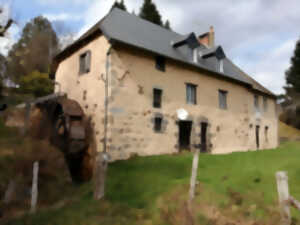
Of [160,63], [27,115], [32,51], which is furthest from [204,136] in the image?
[32,51]

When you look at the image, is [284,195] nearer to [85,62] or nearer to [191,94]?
[191,94]

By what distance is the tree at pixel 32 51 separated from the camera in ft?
93.9

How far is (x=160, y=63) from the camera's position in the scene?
13.0 meters

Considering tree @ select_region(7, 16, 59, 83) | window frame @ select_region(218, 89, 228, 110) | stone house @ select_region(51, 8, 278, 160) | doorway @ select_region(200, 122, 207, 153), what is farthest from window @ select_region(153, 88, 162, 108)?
tree @ select_region(7, 16, 59, 83)

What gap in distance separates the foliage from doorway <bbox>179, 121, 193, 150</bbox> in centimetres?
1435

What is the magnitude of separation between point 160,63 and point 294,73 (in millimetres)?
24517

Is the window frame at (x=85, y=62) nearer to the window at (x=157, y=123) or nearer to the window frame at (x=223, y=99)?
the window at (x=157, y=123)

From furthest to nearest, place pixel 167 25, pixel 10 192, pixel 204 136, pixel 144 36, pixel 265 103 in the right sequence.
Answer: pixel 167 25 < pixel 265 103 < pixel 204 136 < pixel 144 36 < pixel 10 192

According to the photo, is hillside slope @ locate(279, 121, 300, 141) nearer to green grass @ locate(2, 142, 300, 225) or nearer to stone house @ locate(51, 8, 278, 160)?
stone house @ locate(51, 8, 278, 160)

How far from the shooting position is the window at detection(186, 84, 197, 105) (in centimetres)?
1428

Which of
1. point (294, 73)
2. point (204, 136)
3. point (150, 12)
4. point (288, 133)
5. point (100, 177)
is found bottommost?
point (100, 177)

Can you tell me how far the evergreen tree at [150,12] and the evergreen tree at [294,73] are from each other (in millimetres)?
17439

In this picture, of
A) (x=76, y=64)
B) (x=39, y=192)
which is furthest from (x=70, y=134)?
(x=76, y=64)

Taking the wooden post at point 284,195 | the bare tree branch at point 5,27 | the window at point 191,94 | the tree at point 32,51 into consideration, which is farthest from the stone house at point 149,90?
the tree at point 32,51
